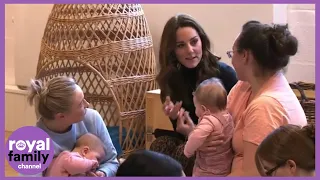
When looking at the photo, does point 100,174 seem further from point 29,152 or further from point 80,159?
point 29,152

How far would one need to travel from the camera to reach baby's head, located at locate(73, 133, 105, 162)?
1.84 metres

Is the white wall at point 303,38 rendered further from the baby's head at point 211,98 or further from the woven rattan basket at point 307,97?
the baby's head at point 211,98

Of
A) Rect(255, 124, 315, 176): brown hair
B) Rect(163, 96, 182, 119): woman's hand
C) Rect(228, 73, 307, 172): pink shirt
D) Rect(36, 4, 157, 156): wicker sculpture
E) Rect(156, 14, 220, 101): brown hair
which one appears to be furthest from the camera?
Rect(36, 4, 157, 156): wicker sculpture

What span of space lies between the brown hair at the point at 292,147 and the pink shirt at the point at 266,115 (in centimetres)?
32

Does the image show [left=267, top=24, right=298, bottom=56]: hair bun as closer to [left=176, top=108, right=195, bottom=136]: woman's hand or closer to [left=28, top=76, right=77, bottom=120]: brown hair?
[left=176, top=108, right=195, bottom=136]: woman's hand

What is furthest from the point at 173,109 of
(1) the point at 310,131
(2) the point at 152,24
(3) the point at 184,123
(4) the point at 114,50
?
(2) the point at 152,24

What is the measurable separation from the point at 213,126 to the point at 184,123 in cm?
27

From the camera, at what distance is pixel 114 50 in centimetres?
302

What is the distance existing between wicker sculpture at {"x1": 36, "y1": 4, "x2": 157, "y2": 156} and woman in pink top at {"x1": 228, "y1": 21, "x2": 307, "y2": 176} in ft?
4.00

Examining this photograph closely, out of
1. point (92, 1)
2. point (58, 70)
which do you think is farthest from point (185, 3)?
point (58, 70)

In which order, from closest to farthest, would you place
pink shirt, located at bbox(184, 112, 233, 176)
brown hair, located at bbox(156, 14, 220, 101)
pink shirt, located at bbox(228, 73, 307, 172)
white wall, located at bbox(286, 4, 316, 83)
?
pink shirt, located at bbox(228, 73, 307, 172)
pink shirt, located at bbox(184, 112, 233, 176)
brown hair, located at bbox(156, 14, 220, 101)
white wall, located at bbox(286, 4, 316, 83)

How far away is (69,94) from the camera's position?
1.82 metres

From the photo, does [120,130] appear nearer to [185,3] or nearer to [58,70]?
[58,70]

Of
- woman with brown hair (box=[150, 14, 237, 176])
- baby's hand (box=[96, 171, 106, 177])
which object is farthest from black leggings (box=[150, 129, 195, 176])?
baby's hand (box=[96, 171, 106, 177])
